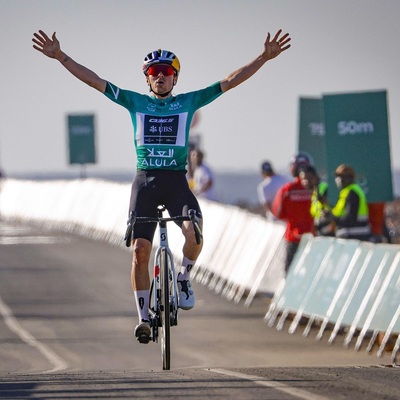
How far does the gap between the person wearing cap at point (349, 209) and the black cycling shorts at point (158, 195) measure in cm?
837

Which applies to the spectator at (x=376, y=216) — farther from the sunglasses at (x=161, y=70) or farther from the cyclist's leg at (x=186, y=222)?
the sunglasses at (x=161, y=70)

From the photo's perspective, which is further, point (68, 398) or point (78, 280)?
point (78, 280)

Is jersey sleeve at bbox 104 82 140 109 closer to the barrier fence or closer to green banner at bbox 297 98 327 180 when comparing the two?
the barrier fence

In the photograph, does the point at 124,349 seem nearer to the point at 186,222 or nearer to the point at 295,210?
the point at 295,210

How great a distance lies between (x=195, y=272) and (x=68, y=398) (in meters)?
20.0

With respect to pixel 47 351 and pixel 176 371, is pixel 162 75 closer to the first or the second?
pixel 176 371

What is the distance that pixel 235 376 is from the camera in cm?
1344

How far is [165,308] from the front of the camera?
1424 centimetres

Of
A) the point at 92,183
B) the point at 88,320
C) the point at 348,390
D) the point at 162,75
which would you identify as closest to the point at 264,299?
the point at 88,320

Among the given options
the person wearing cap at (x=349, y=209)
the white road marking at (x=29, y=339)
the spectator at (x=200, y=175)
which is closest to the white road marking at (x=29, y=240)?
the spectator at (x=200, y=175)

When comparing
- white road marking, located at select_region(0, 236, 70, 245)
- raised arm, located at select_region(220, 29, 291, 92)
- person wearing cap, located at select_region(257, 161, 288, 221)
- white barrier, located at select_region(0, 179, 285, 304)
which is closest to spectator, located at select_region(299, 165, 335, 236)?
white barrier, located at select_region(0, 179, 285, 304)

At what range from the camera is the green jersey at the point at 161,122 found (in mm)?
14422

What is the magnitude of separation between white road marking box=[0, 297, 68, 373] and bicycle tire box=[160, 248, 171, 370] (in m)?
4.05

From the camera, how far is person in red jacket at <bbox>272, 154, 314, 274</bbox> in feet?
79.9
